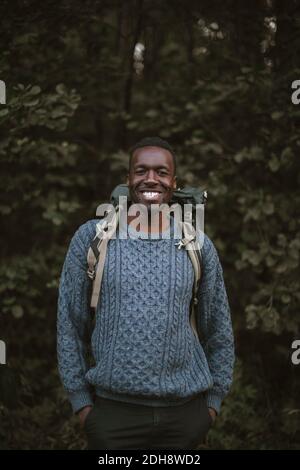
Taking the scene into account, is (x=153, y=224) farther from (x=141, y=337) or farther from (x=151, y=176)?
(x=141, y=337)

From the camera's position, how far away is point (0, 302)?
3.65 meters

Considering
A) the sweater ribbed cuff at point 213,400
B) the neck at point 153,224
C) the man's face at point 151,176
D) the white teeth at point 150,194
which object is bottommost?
the sweater ribbed cuff at point 213,400

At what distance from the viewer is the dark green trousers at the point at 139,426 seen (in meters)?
2.27

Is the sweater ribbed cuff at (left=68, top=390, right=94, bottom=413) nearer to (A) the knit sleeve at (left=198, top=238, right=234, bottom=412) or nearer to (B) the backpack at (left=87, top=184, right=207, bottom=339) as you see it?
(B) the backpack at (left=87, top=184, right=207, bottom=339)

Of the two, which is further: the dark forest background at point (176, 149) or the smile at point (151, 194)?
the dark forest background at point (176, 149)

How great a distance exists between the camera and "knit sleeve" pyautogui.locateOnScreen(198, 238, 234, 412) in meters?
2.53

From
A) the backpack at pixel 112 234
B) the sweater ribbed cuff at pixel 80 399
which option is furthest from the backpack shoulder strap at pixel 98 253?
the sweater ribbed cuff at pixel 80 399

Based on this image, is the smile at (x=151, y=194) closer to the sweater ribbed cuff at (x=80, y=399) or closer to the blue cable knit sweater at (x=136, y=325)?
the blue cable knit sweater at (x=136, y=325)

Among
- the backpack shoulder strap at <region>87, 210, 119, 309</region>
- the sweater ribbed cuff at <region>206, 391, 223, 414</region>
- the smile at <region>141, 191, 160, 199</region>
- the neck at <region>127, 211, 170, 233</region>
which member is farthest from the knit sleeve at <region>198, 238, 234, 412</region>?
the backpack shoulder strap at <region>87, 210, 119, 309</region>

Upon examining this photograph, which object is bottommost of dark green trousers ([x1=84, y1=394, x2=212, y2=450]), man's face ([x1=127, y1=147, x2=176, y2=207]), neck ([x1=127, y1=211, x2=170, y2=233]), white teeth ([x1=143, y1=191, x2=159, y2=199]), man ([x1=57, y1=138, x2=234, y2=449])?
dark green trousers ([x1=84, y1=394, x2=212, y2=450])

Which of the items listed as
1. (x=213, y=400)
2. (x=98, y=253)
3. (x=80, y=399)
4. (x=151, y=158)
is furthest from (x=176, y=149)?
(x=80, y=399)

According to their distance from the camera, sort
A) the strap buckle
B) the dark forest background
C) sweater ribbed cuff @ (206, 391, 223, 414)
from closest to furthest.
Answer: the strap buckle
sweater ribbed cuff @ (206, 391, 223, 414)
the dark forest background

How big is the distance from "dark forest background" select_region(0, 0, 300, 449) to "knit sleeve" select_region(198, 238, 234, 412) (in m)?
0.87

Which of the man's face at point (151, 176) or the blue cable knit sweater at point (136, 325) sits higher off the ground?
the man's face at point (151, 176)
